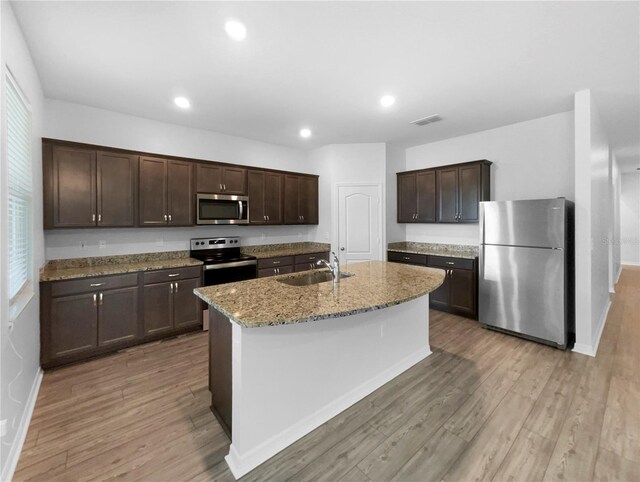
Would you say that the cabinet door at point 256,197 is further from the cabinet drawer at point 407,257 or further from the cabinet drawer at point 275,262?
the cabinet drawer at point 407,257

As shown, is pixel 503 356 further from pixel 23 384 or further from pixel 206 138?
pixel 206 138

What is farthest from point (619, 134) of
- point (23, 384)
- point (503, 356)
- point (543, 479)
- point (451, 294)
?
point (23, 384)

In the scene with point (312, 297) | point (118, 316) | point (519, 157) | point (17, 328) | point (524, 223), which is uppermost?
point (519, 157)

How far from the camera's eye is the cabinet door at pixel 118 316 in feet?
9.97

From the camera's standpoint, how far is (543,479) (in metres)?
1.62

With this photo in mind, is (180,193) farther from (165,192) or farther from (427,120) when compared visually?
(427,120)

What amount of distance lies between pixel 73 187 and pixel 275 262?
255cm

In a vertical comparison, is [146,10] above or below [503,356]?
above

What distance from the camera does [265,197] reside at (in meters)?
4.64

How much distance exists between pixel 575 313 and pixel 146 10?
490 cm

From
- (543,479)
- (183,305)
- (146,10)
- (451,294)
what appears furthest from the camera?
(451,294)

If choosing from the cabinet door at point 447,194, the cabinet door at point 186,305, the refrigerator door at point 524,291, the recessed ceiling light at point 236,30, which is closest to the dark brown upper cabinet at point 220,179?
the cabinet door at point 186,305

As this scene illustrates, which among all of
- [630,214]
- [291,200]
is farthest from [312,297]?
[630,214]

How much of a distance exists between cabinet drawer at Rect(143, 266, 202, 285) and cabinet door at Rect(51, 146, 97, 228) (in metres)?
0.84
